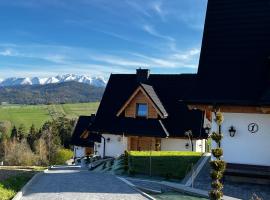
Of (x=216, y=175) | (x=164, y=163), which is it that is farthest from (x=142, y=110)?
(x=216, y=175)

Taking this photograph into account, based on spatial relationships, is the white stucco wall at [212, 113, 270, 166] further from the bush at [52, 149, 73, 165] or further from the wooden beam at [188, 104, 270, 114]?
the bush at [52, 149, 73, 165]

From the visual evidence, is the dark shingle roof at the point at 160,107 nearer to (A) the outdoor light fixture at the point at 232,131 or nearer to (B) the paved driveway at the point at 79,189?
(B) the paved driveway at the point at 79,189

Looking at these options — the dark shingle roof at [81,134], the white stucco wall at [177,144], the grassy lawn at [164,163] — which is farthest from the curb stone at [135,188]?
the dark shingle roof at [81,134]

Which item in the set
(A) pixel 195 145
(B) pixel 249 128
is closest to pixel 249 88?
(B) pixel 249 128

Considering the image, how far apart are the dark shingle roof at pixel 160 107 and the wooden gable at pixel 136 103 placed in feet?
1.16

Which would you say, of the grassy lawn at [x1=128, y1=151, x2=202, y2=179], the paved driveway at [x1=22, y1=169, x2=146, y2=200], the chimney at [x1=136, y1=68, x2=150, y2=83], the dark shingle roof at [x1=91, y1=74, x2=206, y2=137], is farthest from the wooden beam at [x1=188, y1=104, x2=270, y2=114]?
the chimney at [x1=136, y1=68, x2=150, y2=83]

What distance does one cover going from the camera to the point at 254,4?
18641 millimetres

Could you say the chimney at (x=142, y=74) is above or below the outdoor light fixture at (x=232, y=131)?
above

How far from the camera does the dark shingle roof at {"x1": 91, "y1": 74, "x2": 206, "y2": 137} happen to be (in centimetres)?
2936

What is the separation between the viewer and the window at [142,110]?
30.0 m

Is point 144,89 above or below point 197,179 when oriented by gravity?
above

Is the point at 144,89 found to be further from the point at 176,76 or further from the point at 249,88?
the point at 249,88

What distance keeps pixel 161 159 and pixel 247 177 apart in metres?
4.76

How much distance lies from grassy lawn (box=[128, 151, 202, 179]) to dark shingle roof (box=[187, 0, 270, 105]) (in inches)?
133
